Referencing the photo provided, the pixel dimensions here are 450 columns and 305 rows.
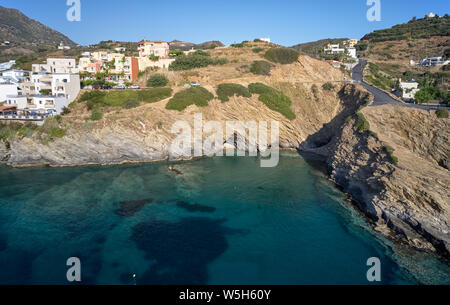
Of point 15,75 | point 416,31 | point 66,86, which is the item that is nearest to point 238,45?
point 66,86

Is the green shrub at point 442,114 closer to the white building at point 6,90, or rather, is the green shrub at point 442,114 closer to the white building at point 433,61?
the white building at point 433,61

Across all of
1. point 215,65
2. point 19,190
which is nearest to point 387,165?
point 19,190

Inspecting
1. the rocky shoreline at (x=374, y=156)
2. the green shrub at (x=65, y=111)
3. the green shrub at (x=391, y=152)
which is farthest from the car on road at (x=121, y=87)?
the green shrub at (x=391, y=152)

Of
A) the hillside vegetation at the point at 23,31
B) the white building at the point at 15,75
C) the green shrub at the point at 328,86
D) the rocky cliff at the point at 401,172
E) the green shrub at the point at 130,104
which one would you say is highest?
the hillside vegetation at the point at 23,31

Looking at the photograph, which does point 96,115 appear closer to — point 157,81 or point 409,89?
point 157,81

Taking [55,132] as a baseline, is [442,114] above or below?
above

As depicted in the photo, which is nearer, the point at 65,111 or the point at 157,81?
the point at 65,111

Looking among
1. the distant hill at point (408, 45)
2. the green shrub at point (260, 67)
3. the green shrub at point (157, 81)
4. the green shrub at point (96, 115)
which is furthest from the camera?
the distant hill at point (408, 45)

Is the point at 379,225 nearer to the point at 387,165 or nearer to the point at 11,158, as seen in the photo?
the point at 387,165
